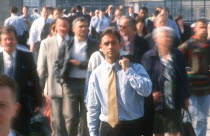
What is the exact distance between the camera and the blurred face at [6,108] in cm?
315

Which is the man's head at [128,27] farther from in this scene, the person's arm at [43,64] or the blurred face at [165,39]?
the blurred face at [165,39]

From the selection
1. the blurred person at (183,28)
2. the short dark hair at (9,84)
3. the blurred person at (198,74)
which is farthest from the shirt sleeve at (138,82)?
the blurred person at (183,28)

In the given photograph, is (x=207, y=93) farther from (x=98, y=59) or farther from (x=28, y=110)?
(x=28, y=110)

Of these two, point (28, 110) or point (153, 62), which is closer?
point (28, 110)

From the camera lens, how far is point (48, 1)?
99.9 feet

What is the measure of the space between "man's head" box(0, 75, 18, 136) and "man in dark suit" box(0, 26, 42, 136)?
10.3 feet

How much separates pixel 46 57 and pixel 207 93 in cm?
232

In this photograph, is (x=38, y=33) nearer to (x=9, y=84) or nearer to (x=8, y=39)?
(x=8, y=39)

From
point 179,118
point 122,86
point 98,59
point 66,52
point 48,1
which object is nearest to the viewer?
point 122,86

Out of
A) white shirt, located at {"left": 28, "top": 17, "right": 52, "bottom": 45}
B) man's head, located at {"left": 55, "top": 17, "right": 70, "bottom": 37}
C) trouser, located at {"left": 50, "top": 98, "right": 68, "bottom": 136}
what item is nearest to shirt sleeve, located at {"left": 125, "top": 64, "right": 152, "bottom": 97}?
trouser, located at {"left": 50, "top": 98, "right": 68, "bottom": 136}

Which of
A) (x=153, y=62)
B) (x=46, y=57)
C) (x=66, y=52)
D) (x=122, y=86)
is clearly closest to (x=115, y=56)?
(x=122, y=86)

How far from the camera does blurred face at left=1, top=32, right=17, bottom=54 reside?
24.5ft

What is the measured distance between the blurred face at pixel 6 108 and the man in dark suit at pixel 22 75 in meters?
3.22

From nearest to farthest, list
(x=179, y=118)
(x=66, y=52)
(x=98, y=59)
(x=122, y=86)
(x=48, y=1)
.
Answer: (x=122, y=86), (x=179, y=118), (x=98, y=59), (x=66, y=52), (x=48, y=1)
